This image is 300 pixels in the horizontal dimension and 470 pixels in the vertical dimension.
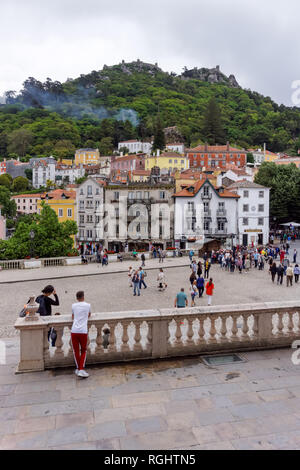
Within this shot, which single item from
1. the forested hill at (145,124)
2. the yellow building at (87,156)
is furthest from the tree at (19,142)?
the yellow building at (87,156)

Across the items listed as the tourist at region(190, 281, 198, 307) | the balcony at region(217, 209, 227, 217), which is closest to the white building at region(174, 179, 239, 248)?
the balcony at region(217, 209, 227, 217)

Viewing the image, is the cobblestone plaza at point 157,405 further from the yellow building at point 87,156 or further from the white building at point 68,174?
the yellow building at point 87,156

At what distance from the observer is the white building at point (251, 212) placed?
162ft

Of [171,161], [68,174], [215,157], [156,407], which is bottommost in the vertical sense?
[156,407]

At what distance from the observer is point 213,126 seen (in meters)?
134

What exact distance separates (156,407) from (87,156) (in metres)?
133

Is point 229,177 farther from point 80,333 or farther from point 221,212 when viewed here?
point 80,333

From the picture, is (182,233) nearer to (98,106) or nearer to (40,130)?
(40,130)

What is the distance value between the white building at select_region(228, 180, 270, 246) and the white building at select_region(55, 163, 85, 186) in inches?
2962

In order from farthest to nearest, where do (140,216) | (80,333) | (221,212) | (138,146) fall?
(138,146) → (140,216) → (221,212) → (80,333)

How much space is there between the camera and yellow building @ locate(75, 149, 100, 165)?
132 meters

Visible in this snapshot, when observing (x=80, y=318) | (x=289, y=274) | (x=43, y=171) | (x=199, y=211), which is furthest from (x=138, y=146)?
(x=80, y=318)

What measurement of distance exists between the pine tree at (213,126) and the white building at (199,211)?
3493 inches

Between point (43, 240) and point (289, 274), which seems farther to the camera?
point (43, 240)
